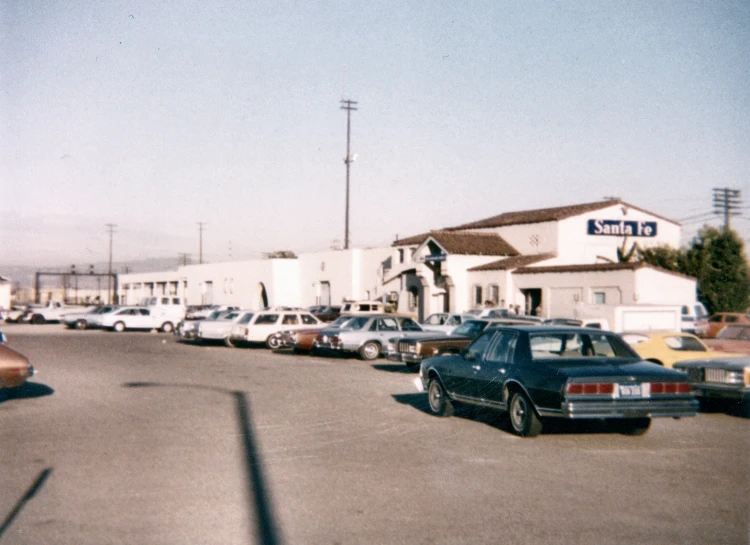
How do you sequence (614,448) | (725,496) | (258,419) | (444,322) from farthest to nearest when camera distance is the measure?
(444,322), (258,419), (614,448), (725,496)

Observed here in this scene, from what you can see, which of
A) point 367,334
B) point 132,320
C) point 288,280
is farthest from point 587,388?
point 288,280

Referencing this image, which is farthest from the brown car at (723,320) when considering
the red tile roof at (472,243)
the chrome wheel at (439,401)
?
the chrome wheel at (439,401)

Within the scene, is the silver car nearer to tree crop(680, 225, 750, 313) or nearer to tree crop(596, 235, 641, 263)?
tree crop(596, 235, 641, 263)

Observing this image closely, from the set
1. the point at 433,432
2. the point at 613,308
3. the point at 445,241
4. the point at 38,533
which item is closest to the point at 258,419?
the point at 433,432

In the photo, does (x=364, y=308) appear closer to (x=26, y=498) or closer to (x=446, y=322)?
(x=446, y=322)

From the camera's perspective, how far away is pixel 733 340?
674 inches

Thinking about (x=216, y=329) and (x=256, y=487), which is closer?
(x=256, y=487)

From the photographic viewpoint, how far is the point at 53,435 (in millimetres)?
10875

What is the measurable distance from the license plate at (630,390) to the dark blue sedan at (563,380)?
12mm

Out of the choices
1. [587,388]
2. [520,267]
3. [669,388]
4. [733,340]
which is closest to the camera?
[587,388]

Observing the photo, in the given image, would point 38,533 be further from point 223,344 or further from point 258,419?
point 223,344

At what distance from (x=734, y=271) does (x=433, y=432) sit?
151ft

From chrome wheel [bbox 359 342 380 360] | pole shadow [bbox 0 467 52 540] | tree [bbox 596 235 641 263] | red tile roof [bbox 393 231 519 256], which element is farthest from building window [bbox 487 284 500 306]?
pole shadow [bbox 0 467 52 540]

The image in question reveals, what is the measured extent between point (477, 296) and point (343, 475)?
128ft
